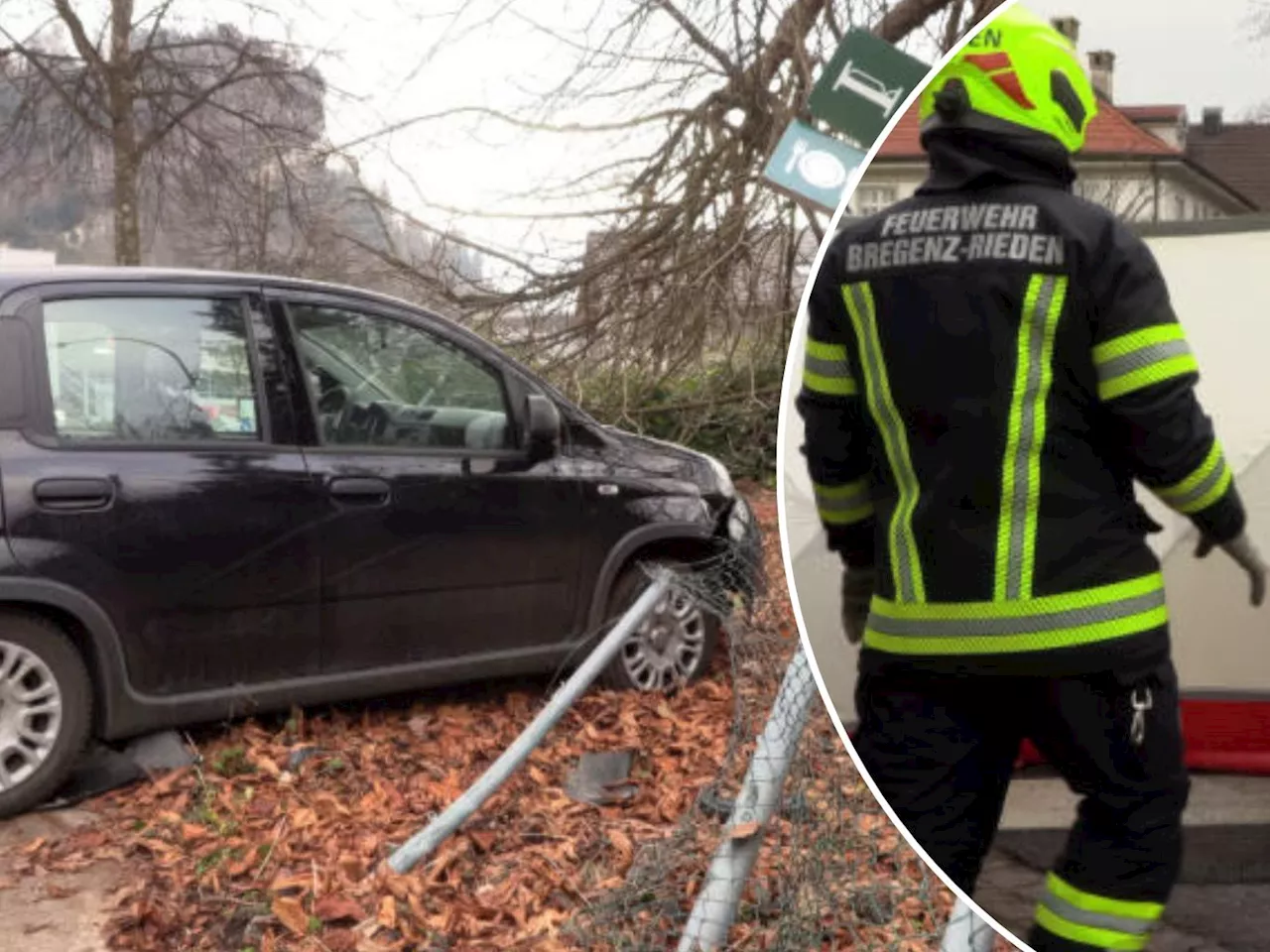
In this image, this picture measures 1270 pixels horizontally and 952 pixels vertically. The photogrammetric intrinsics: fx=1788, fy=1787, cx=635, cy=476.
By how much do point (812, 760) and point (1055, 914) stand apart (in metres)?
2.81

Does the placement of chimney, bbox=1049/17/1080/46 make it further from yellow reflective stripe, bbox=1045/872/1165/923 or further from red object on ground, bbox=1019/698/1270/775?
yellow reflective stripe, bbox=1045/872/1165/923

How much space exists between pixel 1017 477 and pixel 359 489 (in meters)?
5.32

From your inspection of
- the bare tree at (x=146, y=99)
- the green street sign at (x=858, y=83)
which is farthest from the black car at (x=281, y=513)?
the bare tree at (x=146, y=99)

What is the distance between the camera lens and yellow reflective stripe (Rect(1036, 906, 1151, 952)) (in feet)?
3.53

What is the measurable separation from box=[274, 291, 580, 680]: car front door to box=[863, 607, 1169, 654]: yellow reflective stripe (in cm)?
519

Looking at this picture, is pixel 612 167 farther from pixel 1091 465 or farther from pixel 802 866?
pixel 1091 465

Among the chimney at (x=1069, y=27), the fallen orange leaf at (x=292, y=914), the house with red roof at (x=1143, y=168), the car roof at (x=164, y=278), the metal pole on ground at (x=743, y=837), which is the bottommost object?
the fallen orange leaf at (x=292, y=914)

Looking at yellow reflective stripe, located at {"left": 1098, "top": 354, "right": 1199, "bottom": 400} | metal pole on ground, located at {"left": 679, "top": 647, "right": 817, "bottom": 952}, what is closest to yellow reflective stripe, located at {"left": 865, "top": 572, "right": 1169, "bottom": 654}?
yellow reflective stripe, located at {"left": 1098, "top": 354, "right": 1199, "bottom": 400}

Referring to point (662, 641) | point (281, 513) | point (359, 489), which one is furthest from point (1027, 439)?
point (662, 641)

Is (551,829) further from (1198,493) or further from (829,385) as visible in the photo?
(1198,493)

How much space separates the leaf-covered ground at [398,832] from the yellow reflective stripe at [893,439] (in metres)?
2.56

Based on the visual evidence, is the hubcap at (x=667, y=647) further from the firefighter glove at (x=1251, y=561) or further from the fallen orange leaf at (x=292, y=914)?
the firefighter glove at (x=1251, y=561)

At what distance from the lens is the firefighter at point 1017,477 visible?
991 millimetres

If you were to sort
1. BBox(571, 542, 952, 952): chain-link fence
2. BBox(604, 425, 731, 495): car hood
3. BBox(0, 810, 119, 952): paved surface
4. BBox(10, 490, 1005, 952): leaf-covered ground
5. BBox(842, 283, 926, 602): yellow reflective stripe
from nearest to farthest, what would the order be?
BBox(842, 283, 926, 602): yellow reflective stripe < BBox(571, 542, 952, 952): chain-link fence < BBox(10, 490, 1005, 952): leaf-covered ground < BBox(0, 810, 119, 952): paved surface < BBox(604, 425, 731, 495): car hood
